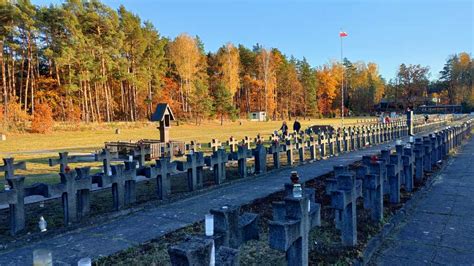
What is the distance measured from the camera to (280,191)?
7781mm

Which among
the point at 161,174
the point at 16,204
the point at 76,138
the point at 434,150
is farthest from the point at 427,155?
the point at 76,138

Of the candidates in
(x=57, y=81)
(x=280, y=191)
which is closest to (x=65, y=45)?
(x=57, y=81)

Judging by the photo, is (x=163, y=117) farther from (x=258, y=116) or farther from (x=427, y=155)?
(x=258, y=116)

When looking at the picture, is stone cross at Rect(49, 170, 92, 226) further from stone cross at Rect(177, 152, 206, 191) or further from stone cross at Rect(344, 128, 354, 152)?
stone cross at Rect(344, 128, 354, 152)

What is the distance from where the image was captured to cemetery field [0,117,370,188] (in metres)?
14.9

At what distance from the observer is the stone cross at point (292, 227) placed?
278 centimetres

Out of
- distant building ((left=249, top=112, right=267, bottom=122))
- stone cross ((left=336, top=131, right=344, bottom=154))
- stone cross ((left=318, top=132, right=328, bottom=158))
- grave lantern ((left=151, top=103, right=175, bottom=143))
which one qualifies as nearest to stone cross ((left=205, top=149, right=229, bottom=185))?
stone cross ((left=318, top=132, right=328, bottom=158))

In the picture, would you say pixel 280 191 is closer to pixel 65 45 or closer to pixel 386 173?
pixel 386 173

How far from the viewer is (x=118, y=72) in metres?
48.9

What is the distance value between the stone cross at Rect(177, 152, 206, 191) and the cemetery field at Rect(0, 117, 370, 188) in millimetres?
5228

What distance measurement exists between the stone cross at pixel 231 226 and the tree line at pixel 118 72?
127ft

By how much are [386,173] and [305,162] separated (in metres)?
6.54

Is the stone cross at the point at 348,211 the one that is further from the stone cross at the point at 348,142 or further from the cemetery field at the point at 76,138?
the stone cross at the point at 348,142

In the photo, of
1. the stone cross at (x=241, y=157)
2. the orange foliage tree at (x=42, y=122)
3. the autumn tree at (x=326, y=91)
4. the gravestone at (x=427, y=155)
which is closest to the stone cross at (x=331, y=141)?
the gravestone at (x=427, y=155)
